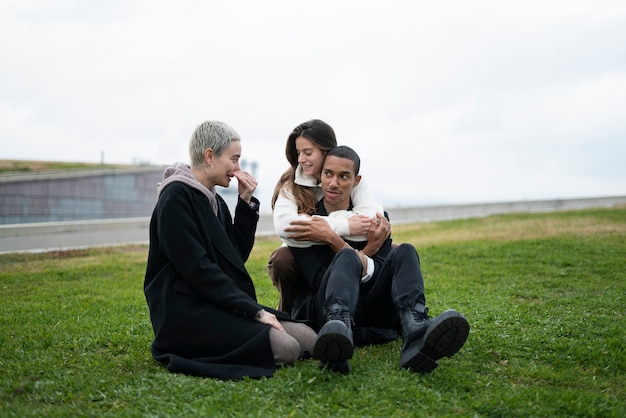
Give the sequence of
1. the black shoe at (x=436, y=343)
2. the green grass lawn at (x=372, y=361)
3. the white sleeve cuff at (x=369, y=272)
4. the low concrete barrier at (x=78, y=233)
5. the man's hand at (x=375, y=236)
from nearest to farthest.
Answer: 1. the green grass lawn at (x=372, y=361)
2. the black shoe at (x=436, y=343)
3. the white sleeve cuff at (x=369, y=272)
4. the man's hand at (x=375, y=236)
5. the low concrete barrier at (x=78, y=233)

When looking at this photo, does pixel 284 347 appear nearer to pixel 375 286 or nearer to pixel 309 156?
pixel 375 286

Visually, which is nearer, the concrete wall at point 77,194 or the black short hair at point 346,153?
the black short hair at point 346,153

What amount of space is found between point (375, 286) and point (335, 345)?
0.98m

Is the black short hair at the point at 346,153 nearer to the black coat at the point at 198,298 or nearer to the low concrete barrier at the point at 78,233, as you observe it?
the black coat at the point at 198,298

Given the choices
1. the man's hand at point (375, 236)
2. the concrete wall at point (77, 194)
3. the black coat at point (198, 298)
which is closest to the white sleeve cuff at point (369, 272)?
the man's hand at point (375, 236)

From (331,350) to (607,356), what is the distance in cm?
220

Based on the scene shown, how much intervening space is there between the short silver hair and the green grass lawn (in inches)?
57.1

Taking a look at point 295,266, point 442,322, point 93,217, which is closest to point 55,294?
point 295,266

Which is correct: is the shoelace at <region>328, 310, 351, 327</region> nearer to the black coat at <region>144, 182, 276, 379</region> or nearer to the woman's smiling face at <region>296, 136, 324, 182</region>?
the black coat at <region>144, 182, 276, 379</region>

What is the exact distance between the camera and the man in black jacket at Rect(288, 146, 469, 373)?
11.4ft

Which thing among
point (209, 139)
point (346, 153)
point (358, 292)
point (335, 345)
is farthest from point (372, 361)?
point (209, 139)

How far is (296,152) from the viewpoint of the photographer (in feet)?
15.5

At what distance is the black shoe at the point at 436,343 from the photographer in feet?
11.3

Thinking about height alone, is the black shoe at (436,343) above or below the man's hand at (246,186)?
below
